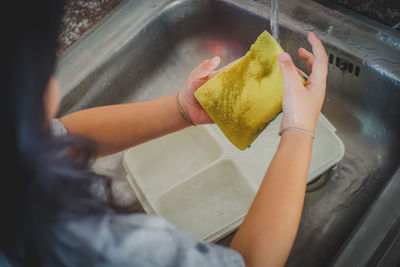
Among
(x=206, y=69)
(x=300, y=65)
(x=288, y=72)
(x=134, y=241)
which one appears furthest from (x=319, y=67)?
(x=134, y=241)

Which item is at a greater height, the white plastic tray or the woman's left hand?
the woman's left hand

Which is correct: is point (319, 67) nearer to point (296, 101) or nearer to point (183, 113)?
point (296, 101)

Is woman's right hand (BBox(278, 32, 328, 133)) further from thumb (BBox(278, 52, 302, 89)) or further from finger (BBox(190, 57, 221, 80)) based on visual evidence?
finger (BBox(190, 57, 221, 80))

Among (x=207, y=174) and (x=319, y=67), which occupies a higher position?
(x=319, y=67)

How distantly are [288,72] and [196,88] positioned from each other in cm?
26

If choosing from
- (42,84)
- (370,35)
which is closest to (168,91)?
(370,35)

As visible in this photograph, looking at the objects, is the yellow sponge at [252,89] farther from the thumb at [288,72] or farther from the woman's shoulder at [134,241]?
the woman's shoulder at [134,241]

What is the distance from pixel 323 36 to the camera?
0.89 m

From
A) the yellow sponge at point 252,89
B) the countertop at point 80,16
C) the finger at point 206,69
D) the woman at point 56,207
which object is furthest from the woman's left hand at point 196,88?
the countertop at point 80,16

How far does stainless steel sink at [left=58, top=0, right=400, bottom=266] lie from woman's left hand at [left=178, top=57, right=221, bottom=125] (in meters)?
0.29

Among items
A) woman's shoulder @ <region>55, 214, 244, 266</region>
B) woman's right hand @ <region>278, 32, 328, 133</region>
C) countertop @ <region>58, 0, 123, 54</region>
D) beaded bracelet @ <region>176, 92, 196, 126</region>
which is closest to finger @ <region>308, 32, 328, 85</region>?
woman's right hand @ <region>278, 32, 328, 133</region>

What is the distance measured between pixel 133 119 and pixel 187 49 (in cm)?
49

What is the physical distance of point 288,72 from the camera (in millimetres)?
624

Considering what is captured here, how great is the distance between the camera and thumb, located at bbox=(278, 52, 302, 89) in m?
0.62
